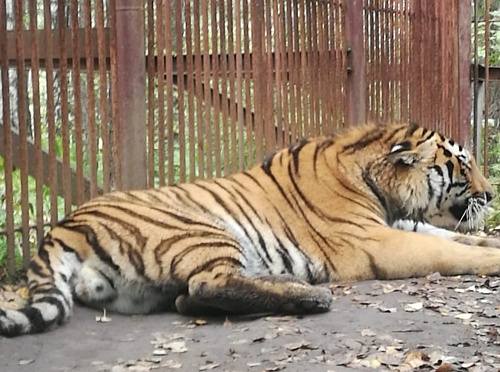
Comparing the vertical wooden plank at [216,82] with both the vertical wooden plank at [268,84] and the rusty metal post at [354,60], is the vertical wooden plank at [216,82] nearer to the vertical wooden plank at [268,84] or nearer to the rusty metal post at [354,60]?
the vertical wooden plank at [268,84]

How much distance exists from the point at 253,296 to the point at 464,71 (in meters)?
6.15

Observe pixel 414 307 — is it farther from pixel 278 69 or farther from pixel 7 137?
pixel 278 69

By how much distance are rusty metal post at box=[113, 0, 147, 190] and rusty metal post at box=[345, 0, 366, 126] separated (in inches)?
97.6

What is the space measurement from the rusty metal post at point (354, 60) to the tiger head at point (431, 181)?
2.00 meters

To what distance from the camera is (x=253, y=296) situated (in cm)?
392

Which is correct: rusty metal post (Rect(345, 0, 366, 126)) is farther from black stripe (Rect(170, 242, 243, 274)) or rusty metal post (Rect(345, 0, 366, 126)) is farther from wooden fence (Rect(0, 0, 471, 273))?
black stripe (Rect(170, 242, 243, 274))

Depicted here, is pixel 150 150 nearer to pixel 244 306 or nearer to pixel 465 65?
pixel 244 306

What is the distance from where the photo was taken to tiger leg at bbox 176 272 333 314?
12.9 feet

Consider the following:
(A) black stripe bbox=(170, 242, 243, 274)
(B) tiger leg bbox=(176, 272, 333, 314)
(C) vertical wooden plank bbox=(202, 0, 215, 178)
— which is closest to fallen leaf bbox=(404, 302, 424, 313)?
(B) tiger leg bbox=(176, 272, 333, 314)

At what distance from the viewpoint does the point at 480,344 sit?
333 centimetres

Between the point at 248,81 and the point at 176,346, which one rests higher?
the point at 248,81

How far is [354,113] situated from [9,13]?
538cm

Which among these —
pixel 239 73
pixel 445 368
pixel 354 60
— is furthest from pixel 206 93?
pixel 445 368

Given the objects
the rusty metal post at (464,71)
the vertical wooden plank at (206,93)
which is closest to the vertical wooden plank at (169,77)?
the vertical wooden plank at (206,93)
